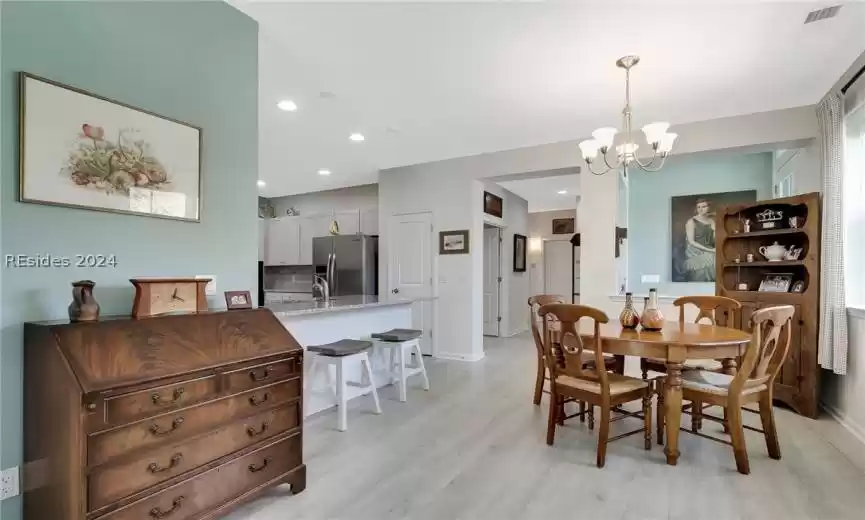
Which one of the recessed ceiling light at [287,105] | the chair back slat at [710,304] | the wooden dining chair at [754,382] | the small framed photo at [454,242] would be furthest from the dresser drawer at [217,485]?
the small framed photo at [454,242]

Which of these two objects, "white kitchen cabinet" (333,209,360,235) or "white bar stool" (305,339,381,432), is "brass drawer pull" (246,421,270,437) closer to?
"white bar stool" (305,339,381,432)

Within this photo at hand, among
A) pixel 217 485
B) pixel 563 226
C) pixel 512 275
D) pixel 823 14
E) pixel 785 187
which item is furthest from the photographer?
pixel 563 226

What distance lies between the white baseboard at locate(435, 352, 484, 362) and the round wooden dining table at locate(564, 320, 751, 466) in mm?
2880

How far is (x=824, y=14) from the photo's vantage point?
7.66 feet

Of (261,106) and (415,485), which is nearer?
(415,485)

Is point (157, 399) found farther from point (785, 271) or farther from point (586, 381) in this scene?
point (785, 271)

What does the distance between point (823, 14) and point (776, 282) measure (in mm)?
2204

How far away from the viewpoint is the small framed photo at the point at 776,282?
3.61 meters

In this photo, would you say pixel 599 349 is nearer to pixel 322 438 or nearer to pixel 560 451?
pixel 560 451

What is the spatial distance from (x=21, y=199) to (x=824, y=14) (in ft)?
12.8

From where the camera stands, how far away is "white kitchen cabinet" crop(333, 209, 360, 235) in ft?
22.5

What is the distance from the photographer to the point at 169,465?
5.43 feet

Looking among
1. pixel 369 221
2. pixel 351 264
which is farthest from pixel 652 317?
pixel 369 221

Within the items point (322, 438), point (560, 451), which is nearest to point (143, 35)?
point (322, 438)
